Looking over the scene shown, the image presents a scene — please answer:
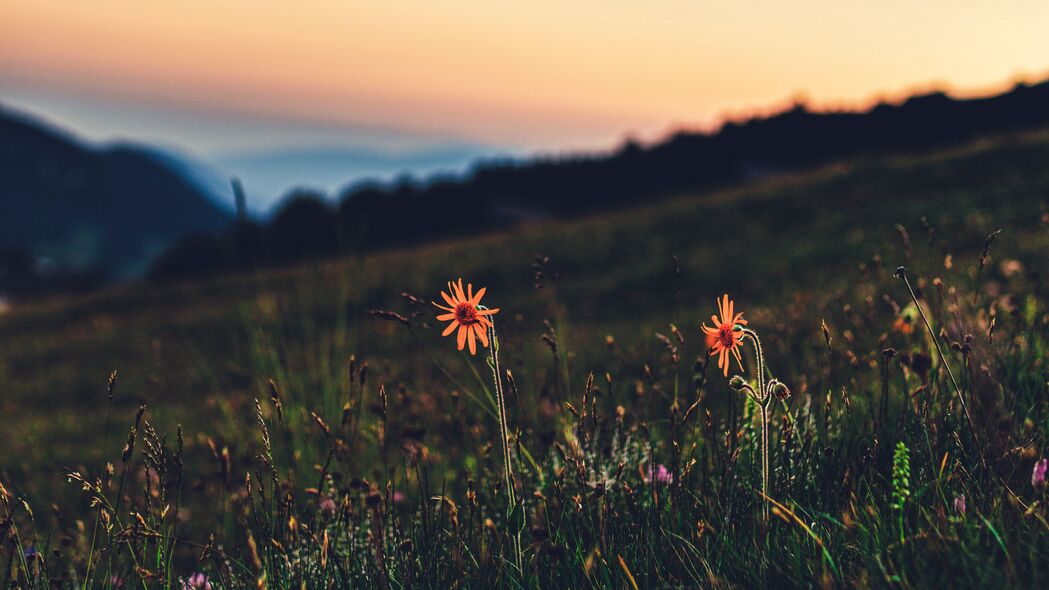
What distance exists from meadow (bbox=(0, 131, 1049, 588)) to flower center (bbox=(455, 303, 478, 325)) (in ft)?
0.34

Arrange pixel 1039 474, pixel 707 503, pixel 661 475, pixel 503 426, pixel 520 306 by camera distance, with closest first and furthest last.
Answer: pixel 503 426 → pixel 1039 474 → pixel 707 503 → pixel 661 475 → pixel 520 306

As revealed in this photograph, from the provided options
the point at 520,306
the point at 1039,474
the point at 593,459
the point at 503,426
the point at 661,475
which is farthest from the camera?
the point at 520,306

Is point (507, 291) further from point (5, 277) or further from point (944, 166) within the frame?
point (5, 277)

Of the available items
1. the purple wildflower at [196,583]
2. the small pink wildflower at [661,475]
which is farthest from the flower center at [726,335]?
the purple wildflower at [196,583]

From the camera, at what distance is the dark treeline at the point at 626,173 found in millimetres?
32094

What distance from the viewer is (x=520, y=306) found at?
12.3 metres

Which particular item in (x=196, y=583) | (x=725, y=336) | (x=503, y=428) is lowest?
(x=196, y=583)

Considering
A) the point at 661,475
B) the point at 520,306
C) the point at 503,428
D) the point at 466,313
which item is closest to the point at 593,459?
the point at 661,475

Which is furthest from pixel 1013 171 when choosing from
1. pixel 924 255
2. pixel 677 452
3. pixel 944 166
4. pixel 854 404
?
pixel 677 452

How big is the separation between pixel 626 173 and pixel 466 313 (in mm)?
56817

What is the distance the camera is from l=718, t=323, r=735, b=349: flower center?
6.24 ft

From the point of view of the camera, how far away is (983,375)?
2475mm

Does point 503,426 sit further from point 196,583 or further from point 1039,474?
point 1039,474

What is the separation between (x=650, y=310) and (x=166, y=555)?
11750 mm
